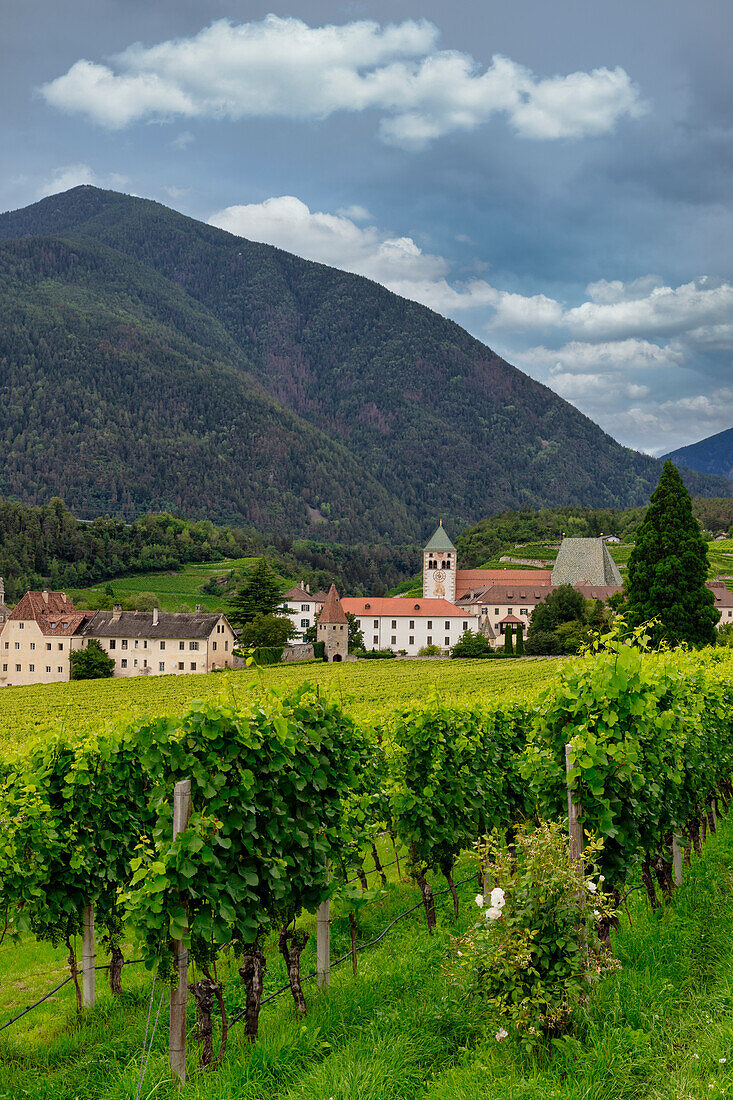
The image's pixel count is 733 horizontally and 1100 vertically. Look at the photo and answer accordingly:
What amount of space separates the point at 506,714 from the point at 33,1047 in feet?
24.6

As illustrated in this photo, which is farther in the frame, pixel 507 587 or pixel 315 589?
pixel 315 589

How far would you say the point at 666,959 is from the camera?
22.7 feet

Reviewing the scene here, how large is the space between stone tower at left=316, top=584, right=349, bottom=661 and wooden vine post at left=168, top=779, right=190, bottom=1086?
8251cm

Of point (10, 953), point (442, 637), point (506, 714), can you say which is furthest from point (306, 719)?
point (442, 637)

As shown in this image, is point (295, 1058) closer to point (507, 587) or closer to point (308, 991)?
point (308, 991)

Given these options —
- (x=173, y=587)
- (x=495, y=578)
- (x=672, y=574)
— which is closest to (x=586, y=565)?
(x=495, y=578)

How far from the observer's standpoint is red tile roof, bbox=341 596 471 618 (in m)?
104

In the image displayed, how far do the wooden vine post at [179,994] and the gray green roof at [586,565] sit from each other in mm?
125134

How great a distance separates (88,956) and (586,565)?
417 feet

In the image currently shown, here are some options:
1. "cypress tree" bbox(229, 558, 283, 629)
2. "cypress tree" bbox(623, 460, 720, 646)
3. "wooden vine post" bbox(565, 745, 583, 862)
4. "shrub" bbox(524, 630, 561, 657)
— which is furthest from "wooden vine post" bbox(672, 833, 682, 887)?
"cypress tree" bbox(229, 558, 283, 629)

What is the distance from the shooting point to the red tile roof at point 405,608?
341 feet

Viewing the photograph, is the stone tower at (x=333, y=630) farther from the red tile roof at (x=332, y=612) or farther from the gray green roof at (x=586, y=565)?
the gray green roof at (x=586, y=565)

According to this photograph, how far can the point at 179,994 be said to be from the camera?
219 inches

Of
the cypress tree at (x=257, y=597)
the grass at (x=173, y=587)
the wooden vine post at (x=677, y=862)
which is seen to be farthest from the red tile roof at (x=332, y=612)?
the wooden vine post at (x=677, y=862)
